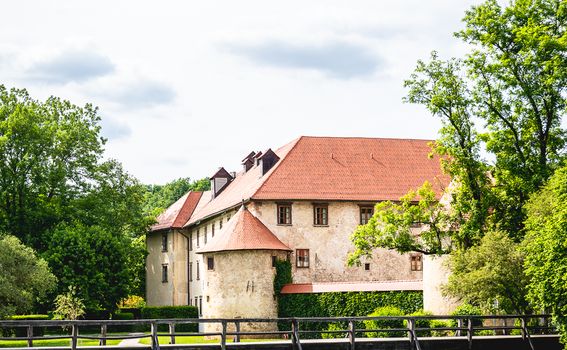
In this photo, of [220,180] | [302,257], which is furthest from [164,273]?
[302,257]

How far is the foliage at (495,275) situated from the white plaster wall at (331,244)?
53.6ft

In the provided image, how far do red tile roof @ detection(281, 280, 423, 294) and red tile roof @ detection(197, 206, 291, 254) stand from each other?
7.48ft

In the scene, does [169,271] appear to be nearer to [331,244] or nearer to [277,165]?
[277,165]

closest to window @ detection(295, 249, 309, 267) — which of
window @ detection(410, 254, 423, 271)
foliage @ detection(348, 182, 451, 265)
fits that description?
window @ detection(410, 254, 423, 271)

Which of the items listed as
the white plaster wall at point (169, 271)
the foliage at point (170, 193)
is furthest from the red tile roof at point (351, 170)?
the foliage at point (170, 193)

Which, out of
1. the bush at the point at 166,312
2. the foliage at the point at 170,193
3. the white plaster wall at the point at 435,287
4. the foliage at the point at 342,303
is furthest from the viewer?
the foliage at the point at 170,193

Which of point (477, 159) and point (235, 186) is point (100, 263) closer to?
point (235, 186)

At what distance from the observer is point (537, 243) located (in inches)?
1113

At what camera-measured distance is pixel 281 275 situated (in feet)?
154

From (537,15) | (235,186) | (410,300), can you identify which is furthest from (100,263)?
(537,15)

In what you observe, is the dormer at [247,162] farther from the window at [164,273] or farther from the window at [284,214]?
the window at [164,273]

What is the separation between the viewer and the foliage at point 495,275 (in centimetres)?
3300

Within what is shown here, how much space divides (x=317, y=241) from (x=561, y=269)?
2459cm

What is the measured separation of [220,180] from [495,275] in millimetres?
33388
